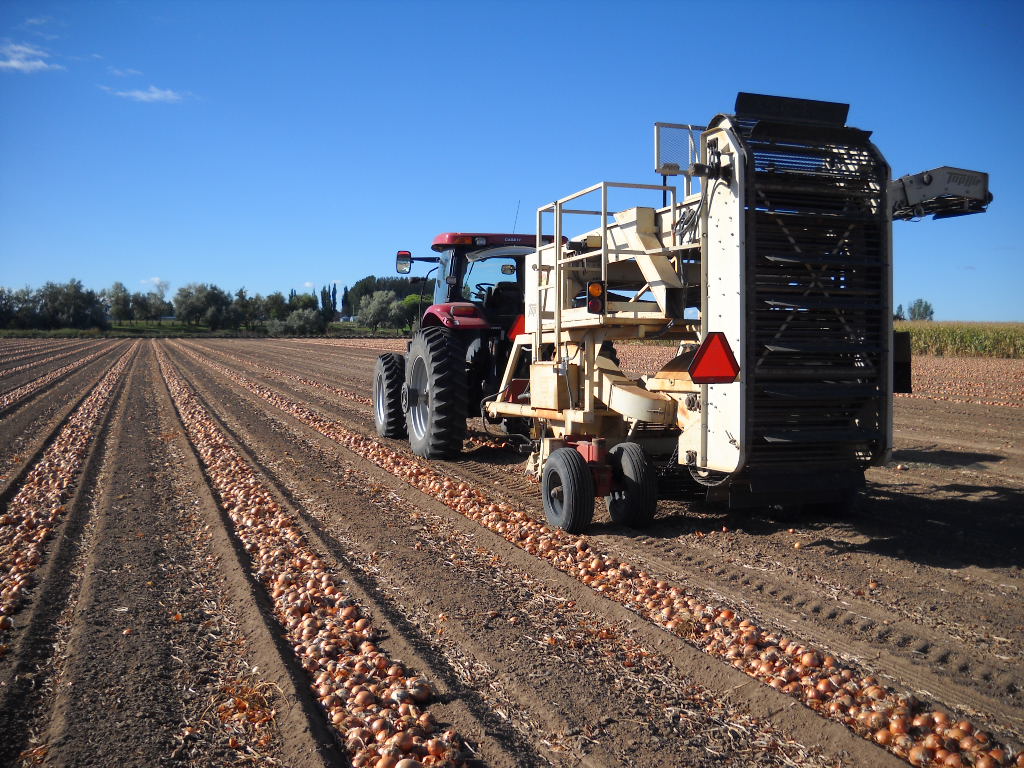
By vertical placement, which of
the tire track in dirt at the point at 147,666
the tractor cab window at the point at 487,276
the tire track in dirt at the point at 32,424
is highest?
the tractor cab window at the point at 487,276

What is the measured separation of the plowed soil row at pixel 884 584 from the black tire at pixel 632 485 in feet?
0.50

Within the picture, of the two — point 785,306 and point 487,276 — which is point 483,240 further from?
point 785,306

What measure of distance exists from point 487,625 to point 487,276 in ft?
20.9

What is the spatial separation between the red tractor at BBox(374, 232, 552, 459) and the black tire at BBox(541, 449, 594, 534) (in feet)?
9.95

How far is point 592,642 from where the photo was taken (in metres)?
3.97

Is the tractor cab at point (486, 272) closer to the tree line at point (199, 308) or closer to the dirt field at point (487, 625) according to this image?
the dirt field at point (487, 625)

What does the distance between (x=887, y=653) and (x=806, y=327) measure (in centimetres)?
228

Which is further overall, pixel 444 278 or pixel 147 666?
pixel 444 278

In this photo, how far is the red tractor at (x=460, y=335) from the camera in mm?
9109

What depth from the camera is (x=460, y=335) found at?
9523 mm

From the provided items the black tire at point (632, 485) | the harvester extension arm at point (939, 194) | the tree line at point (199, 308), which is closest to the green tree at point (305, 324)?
the tree line at point (199, 308)

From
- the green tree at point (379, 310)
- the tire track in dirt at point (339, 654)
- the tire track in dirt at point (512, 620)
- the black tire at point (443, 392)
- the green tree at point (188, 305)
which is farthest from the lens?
the green tree at point (188, 305)

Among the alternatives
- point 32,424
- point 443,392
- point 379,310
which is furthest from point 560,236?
point 379,310

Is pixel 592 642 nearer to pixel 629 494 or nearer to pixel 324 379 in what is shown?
pixel 629 494
